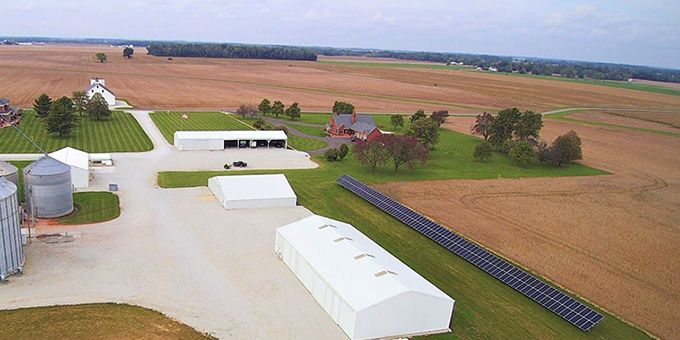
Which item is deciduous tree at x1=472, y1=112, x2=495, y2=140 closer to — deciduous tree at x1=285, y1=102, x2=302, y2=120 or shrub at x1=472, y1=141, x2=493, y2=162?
shrub at x1=472, y1=141, x2=493, y2=162

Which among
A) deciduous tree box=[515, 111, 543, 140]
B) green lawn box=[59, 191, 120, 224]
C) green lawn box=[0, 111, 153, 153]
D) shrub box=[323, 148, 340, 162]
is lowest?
green lawn box=[59, 191, 120, 224]

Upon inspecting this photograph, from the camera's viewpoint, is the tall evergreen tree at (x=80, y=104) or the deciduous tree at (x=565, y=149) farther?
the tall evergreen tree at (x=80, y=104)

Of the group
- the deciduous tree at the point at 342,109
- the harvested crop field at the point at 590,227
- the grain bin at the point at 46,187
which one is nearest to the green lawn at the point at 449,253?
the harvested crop field at the point at 590,227

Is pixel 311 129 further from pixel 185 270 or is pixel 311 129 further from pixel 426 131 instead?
pixel 185 270

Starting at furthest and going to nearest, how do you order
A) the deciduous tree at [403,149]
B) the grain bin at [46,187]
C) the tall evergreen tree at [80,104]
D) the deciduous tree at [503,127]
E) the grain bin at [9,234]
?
the tall evergreen tree at [80,104], the deciduous tree at [503,127], the deciduous tree at [403,149], the grain bin at [46,187], the grain bin at [9,234]

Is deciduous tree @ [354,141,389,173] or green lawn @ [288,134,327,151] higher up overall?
deciduous tree @ [354,141,389,173]

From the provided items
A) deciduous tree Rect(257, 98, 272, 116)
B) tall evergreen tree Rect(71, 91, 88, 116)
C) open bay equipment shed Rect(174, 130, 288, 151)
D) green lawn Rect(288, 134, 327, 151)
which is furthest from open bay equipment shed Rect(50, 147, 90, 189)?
deciduous tree Rect(257, 98, 272, 116)

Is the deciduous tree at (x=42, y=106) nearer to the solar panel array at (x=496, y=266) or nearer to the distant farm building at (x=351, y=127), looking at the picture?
the distant farm building at (x=351, y=127)
